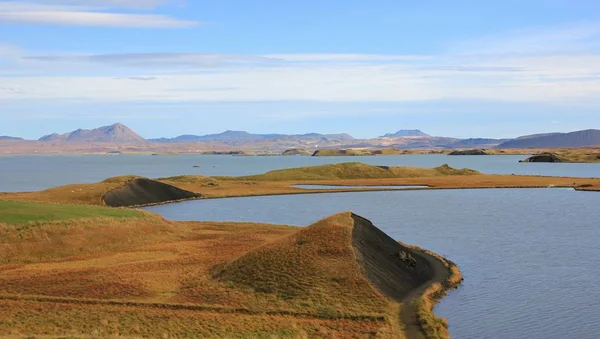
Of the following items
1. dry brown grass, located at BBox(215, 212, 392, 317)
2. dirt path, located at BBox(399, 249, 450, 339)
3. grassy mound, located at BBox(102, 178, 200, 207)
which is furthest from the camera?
grassy mound, located at BBox(102, 178, 200, 207)

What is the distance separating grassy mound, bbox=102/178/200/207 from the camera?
350ft

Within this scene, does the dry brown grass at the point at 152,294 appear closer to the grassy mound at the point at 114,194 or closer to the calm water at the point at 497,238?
the calm water at the point at 497,238

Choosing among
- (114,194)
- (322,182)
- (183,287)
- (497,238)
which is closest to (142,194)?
(114,194)

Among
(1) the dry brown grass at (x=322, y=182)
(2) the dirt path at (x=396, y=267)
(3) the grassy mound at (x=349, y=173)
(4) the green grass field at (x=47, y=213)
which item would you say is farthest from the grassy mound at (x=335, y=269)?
(3) the grassy mound at (x=349, y=173)

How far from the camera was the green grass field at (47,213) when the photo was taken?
193 ft

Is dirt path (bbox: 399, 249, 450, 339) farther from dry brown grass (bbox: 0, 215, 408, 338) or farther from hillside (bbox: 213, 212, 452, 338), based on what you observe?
dry brown grass (bbox: 0, 215, 408, 338)

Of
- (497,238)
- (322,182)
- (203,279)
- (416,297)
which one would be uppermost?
(322,182)

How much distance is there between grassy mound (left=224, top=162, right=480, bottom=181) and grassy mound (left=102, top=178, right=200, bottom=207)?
54.3 m

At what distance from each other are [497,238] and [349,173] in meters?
117

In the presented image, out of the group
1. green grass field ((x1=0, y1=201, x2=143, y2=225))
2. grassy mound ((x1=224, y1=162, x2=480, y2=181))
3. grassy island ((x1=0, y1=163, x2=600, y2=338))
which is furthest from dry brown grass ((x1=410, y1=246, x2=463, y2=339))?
grassy mound ((x1=224, y1=162, x2=480, y2=181))

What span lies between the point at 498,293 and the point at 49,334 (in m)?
28.3

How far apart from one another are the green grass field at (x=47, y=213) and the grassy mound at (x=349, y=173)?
357 ft

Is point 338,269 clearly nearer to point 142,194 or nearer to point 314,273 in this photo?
point 314,273

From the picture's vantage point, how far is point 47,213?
61875 mm
